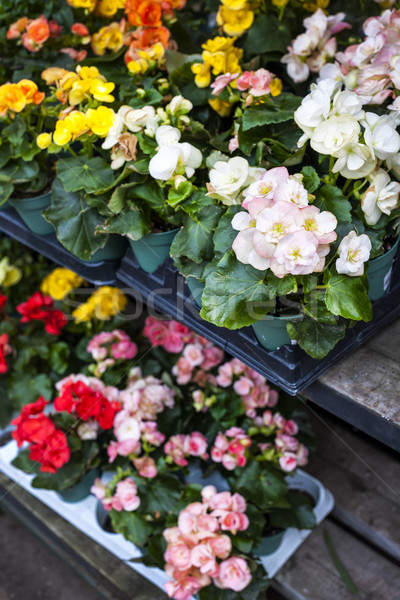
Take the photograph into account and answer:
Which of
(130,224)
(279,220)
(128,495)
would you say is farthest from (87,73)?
(128,495)

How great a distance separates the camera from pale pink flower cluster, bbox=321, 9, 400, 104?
819mm

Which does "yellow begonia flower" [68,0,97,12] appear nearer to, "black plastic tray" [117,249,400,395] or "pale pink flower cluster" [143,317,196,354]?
"black plastic tray" [117,249,400,395]

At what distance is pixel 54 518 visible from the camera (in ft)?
4.65

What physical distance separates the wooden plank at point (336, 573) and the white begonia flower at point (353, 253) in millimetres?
791

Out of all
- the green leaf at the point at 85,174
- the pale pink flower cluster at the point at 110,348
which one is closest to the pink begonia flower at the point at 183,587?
the pale pink flower cluster at the point at 110,348

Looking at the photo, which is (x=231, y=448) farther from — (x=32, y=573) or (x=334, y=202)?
(x=32, y=573)

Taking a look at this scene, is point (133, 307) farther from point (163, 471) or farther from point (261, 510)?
point (261, 510)

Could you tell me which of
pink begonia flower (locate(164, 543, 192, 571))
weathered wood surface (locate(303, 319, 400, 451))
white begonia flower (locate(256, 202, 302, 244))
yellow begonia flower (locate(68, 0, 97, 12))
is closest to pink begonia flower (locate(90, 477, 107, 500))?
pink begonia flower (locate(164, 543, 192, 571))

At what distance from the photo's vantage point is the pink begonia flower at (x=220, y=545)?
3.30 ft

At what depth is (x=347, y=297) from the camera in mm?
702

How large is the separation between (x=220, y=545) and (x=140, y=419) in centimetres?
33

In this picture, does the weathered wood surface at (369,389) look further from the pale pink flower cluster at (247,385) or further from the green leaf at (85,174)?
the green leaf at (85,174)


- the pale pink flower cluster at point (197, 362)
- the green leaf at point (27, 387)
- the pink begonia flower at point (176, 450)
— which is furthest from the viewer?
the green leaf at point (27, 387)

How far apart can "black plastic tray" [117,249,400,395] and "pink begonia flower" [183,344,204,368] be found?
0.29 m
